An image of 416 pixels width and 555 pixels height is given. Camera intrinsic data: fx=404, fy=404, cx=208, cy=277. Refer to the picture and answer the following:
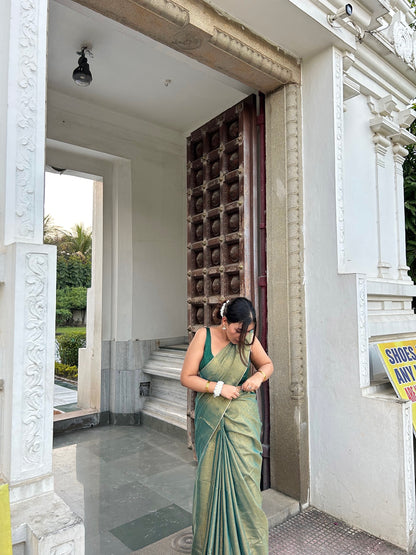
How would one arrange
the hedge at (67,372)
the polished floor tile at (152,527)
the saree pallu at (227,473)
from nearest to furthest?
the saree pallu at (227,473)
the polished floor tile at (152,527)
the hedge at (67,372)

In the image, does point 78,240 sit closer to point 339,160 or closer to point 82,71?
point 82,71

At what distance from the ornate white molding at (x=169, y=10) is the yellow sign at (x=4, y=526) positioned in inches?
109

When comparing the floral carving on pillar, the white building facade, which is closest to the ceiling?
the white building facade

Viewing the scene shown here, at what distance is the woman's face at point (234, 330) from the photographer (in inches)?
94.6

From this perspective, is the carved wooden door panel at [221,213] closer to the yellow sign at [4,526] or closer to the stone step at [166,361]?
the stone step at [166,361]

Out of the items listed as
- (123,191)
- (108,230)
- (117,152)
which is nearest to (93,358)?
(108,230)

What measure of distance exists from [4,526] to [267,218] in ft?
9.64

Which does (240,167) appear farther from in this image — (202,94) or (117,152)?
(117,152)

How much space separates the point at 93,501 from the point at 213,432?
184cm

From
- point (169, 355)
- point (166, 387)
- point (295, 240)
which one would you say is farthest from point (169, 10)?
point (166, 387)

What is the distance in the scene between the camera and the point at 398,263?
482 centimetres

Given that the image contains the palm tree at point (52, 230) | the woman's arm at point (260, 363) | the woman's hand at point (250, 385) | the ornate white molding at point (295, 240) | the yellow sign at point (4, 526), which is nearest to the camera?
the yellow sign at point (4, 526)

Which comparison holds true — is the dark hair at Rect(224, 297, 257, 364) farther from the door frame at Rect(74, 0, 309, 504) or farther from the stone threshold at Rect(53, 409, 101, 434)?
the stone threshold at Rect(53, 409, 101, 434)

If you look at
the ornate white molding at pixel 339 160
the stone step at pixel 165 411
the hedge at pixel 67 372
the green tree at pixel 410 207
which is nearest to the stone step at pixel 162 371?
the stone step at pixel 165 411
